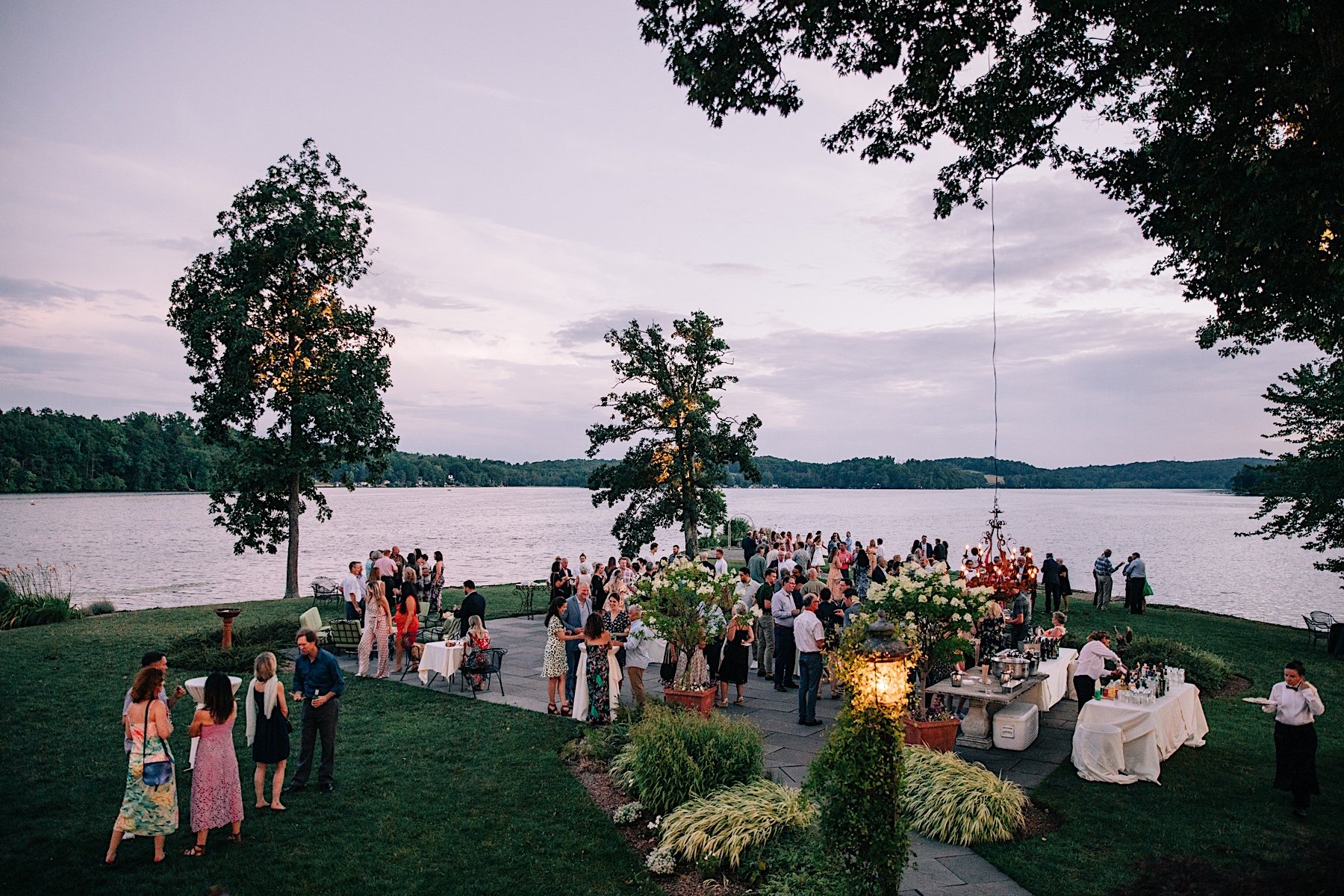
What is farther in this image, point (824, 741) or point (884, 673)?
point (824, 741)

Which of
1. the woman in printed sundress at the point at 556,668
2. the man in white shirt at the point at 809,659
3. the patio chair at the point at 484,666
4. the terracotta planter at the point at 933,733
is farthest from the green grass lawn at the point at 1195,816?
the patio chair at the point at 484,666

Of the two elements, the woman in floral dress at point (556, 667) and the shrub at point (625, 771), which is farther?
the woman in floral dress at point (556, 667)

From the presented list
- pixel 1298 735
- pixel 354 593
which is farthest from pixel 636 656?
pixel 1298 735

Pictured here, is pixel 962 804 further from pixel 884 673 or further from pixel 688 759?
pixel 884 673

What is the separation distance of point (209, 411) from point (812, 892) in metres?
24.7

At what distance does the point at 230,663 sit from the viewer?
13.7 m

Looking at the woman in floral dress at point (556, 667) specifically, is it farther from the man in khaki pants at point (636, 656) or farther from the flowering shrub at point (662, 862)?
the flowering shrub at point (662, 862)

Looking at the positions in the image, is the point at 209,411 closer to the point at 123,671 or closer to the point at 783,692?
the point at 123,671

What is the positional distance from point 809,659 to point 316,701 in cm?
630

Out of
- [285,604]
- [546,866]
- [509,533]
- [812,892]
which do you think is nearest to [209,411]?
[285,604]

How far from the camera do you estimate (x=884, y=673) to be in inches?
217

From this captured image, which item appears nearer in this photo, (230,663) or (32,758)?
(32,758)

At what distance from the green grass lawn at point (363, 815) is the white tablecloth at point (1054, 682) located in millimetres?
7058

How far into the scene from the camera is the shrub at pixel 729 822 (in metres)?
6.68
